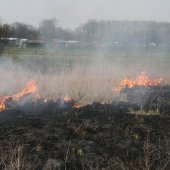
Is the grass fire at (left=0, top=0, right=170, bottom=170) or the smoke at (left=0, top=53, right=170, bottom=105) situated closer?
the grass fire at (left=0, top=0, right=170, bottom=170)

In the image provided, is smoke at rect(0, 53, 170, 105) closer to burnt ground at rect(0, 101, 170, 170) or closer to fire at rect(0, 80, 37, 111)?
fire at rect(0, 80, 37, 111)

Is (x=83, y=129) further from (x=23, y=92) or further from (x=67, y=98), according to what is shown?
(x=23, y=92)

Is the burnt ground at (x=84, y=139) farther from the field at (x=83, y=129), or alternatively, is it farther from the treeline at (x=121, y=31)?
the treeline at (x=121, y=31)

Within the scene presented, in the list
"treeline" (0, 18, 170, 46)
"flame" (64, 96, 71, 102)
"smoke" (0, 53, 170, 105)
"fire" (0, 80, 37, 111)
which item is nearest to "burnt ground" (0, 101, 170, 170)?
"fire" (0, 80, 37, 111)

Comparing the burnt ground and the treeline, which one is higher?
the treeline

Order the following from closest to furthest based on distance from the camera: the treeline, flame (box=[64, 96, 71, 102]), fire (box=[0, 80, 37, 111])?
fire (box=[0, 80, 37, 111]) → flame (box=[64, 96, 71, 102]) → the treeline

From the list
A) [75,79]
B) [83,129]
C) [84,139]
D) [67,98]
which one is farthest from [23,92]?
[84,139]

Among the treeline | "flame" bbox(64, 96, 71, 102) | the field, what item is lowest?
"flame" bbox(64, 96, 71, 102)

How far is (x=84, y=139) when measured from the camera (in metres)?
8.27

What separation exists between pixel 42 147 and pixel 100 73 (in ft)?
37.6

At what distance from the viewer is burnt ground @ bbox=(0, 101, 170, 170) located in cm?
683

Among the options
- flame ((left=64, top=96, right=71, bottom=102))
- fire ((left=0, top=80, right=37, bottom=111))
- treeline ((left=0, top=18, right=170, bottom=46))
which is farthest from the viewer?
treeline ((left=0, top=18, right=170, bottom=46))

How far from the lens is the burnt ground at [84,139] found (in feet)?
22.4

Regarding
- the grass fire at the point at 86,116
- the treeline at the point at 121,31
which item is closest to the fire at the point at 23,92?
the grass fire at the point at 86,116
